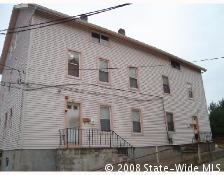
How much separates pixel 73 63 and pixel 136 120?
17.8 feet

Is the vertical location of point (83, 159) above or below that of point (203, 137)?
below

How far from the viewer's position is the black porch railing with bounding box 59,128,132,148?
45.2 ft

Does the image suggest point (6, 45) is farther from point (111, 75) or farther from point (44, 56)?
point (111, 75)

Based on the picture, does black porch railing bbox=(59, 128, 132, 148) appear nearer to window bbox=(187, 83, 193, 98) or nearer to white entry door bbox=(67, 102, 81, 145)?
white entry door bbox=(67, 102, 81, 145)

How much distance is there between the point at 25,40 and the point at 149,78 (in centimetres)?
884

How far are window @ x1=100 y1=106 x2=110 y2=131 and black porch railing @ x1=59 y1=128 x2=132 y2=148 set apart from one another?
31 centimetres

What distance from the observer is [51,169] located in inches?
508

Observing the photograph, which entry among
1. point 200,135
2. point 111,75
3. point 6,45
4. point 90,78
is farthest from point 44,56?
point 200,135

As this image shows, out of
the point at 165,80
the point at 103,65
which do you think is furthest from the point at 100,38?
the point at 165,80

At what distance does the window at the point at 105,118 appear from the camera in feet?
51.2

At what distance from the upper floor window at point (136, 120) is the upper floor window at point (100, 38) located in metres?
4.86

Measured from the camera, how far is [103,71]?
55.8ft

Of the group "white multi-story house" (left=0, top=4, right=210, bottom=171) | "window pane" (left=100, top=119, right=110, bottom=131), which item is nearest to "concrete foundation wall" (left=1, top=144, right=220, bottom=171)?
"white multi-story house" (left=0, top=4, right=210, bottom=171)

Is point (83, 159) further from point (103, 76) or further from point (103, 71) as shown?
point (103, 71)
